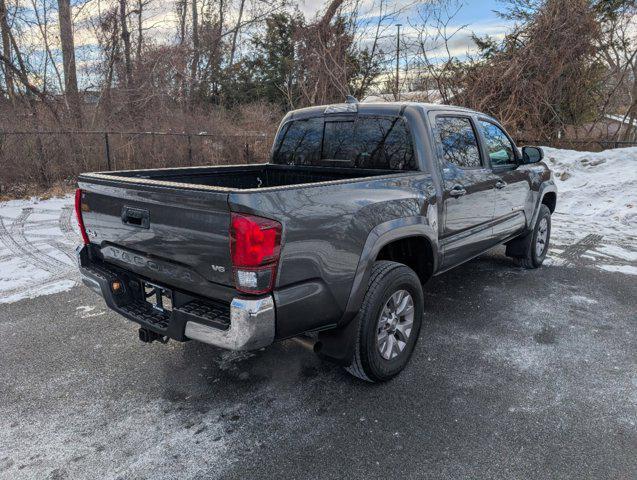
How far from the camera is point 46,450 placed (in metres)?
2.58

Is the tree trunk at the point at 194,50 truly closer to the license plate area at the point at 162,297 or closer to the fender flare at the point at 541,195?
the fender flare at the point at 541,195

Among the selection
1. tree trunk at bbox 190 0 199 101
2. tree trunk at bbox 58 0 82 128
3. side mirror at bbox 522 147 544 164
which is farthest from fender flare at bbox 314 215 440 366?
tree trunk at bbox 190 0 199 101

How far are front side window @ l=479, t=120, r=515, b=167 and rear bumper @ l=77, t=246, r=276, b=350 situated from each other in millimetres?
3226

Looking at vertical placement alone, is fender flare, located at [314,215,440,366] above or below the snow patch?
above

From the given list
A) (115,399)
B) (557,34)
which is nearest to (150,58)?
(557,34)

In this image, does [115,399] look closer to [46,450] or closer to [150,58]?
[46,450]

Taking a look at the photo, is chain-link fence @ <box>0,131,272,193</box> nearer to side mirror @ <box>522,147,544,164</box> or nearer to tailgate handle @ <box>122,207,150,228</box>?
tailgate handle @ <box>122,207,150,228</box>

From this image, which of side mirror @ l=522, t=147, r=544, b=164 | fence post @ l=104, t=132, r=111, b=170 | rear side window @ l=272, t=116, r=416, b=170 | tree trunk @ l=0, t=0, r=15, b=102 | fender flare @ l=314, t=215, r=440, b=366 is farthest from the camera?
tree trunk @ l=0, t=0, r=15, b=102

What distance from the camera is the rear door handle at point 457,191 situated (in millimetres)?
3817

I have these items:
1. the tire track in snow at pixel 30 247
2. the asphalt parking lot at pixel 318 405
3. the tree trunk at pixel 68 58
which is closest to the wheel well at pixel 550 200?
the asphalt parking lot at pixel 318 405

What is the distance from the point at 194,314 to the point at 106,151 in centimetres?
953

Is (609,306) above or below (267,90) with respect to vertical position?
below

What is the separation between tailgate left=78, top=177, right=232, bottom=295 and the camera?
2414 mm

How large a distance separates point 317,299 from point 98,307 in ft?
9.74
